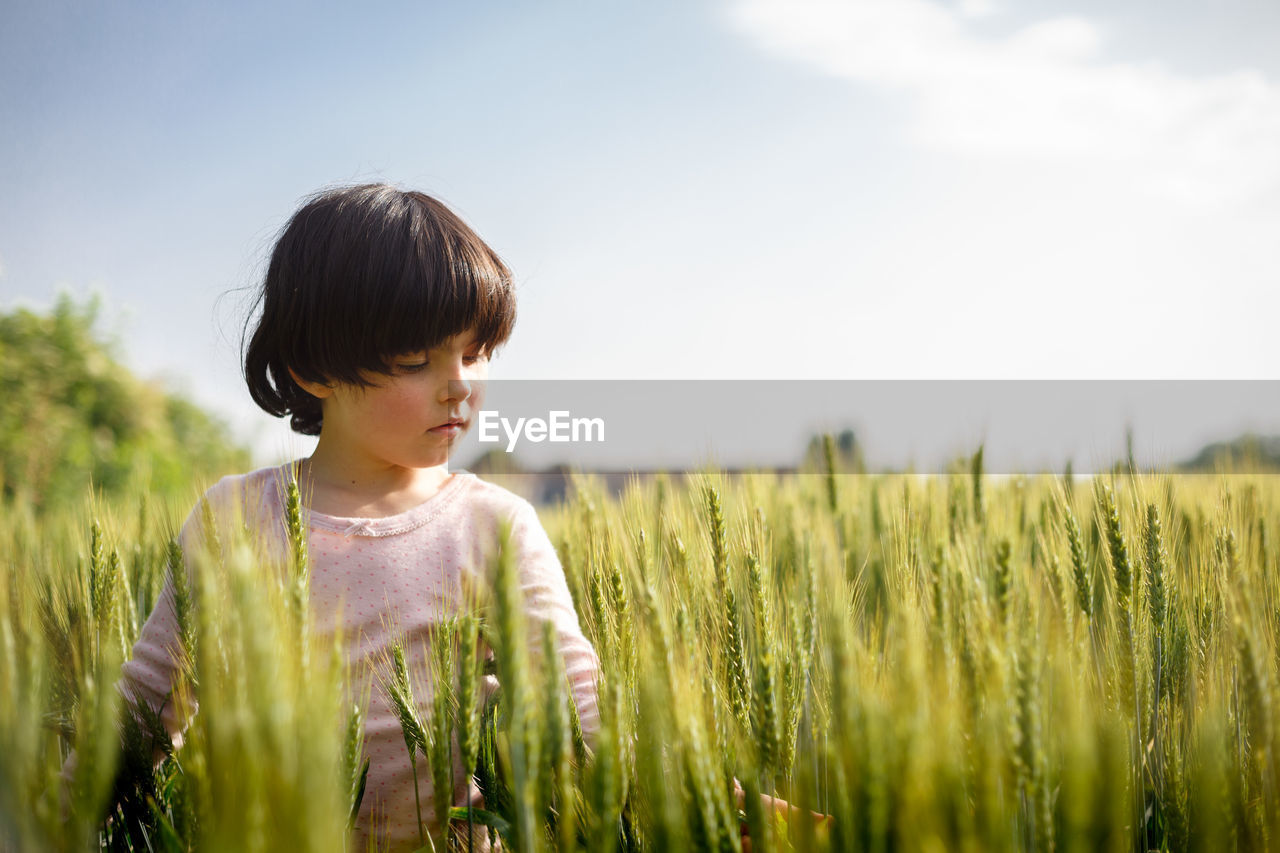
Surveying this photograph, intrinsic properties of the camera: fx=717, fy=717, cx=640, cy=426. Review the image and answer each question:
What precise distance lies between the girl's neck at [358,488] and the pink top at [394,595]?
0.04 m

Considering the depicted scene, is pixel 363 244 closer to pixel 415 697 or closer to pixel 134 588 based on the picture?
pixel 415 697

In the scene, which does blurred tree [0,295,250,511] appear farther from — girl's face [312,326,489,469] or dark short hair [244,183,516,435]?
girl's face [312,326,489,469]

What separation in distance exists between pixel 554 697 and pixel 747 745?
0.40 meters

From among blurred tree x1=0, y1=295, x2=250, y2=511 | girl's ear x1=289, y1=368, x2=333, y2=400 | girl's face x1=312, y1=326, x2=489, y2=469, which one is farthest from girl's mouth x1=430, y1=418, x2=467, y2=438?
blurred tree x1=0, y1=295, x2=250, y2=511

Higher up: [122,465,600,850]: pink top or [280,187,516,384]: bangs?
[280,187,516,384]: bangs

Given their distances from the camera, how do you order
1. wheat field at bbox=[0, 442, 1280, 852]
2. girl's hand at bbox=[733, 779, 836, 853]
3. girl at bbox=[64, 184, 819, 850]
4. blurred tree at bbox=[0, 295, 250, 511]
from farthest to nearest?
blurred tree at bbox=[0, 295, 250, 511], girl at bbox=[64, 184, 819, 850], girl's hand at bbox=[733, 779, 836, 853], wheat field at bbox=[0, 442, 1280, 852]

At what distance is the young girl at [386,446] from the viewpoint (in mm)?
1464

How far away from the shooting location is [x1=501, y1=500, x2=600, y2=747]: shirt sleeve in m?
1.34

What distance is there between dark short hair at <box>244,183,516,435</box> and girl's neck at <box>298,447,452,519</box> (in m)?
0.22

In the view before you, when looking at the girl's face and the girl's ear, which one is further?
the girl's ear

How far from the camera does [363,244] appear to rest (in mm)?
1581

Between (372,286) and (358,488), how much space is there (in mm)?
471

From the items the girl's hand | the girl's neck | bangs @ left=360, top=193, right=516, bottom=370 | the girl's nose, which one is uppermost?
bangs @ left=360, top=193, right=516, bottom=370

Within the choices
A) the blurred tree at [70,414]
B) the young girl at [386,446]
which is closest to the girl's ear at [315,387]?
the young girl at [386,446]
